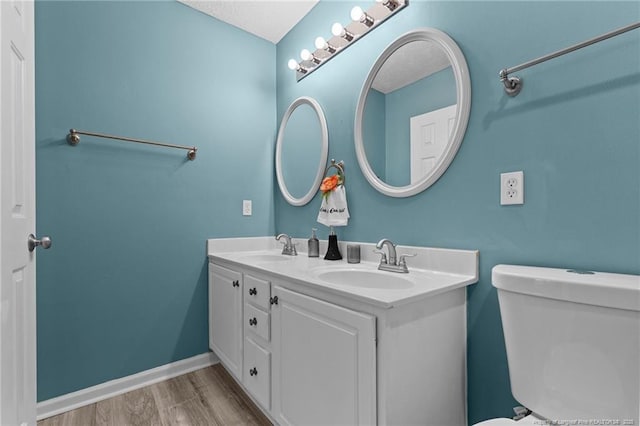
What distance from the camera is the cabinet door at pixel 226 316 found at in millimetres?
1582

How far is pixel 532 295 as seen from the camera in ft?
2.67

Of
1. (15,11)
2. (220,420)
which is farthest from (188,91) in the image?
(220,420)

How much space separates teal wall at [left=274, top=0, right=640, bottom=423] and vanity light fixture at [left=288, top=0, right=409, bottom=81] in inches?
3.4

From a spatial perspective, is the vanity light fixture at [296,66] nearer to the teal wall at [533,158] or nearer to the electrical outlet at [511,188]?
the teal wall at [533,158]

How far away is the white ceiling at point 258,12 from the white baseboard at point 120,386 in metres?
2.26

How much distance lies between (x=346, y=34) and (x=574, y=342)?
5.35ft

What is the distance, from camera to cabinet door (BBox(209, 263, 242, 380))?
1.58 meters

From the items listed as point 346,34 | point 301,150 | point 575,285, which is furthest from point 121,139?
point 575,285

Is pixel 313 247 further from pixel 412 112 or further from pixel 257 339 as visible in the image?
pixel 412 112

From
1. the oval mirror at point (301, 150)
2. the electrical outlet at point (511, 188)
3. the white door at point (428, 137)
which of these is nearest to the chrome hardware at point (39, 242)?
the oval mirror at point (301, 150)

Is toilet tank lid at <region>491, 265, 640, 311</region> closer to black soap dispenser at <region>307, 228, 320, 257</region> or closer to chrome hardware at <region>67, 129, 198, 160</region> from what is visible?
black soap dispenser at <region>307, 228, 320, 257</region>

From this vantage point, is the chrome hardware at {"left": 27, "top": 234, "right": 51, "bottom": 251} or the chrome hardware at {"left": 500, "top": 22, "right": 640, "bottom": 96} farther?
the chrome hardware at {"left": 27, "top": 234, "right": 51, "bottom": 251}

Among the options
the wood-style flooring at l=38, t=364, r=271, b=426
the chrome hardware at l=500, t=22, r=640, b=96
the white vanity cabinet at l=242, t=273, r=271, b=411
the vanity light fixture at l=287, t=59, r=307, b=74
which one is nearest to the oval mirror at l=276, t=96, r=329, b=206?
the vanity light fixture at l=287, t=59, r=307, b=74

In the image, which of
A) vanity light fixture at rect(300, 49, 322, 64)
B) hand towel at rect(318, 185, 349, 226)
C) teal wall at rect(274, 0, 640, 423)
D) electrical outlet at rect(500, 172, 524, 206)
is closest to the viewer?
teal wall at rect(274, 0, 640, 423)
